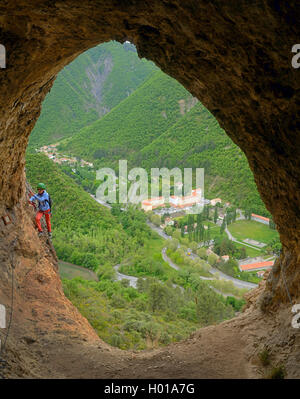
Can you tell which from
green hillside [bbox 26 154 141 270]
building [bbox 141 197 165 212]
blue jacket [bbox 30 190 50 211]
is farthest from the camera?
building [bbox 141 197 165 212]

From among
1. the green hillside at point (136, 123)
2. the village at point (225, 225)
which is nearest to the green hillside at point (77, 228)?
the village at point (225, 225)

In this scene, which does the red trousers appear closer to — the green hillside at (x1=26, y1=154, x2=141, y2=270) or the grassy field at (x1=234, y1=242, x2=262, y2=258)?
the green hillside at (x1=26, y1=154, x2=141, y2=270)

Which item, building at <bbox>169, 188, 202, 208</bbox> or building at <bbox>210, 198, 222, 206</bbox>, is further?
building at <bbox>169, 188, 202, 208</bbox>

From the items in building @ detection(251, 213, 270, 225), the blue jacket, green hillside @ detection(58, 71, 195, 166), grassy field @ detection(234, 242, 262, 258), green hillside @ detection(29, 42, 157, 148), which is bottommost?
grassy field @ detection(234, 242, 262, 258)

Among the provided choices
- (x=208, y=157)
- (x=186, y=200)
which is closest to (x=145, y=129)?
(x=208, y=157)

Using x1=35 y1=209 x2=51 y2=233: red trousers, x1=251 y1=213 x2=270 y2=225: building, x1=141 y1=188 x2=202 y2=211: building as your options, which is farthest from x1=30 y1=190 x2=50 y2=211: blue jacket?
x1=141 y1=188 x2=202 y2=211: building

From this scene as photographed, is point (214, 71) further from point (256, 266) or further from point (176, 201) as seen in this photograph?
point (176, 201)

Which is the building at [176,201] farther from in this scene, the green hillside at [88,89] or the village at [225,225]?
the green hillside at [88,89]
